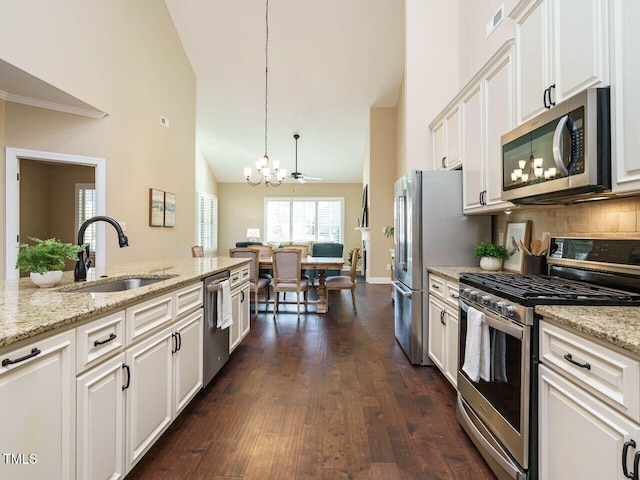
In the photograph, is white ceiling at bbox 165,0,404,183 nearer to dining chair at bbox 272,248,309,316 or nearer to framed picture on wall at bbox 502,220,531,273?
dining chair at bbox 272,248,309,316

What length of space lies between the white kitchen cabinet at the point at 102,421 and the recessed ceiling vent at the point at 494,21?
377 cm

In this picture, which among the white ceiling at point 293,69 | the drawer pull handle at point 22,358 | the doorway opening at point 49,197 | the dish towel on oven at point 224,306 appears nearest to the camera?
the drawer pull handle at point 22,358

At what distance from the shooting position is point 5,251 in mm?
3633

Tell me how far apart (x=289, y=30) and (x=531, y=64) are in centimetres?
468

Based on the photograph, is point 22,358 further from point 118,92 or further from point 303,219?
point 303,219

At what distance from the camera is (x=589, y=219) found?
6.34 feet

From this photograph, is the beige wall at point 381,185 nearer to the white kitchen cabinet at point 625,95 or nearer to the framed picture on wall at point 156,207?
the framed picture on wall at point 156,207

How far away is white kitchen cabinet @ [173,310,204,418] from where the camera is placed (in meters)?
1.95

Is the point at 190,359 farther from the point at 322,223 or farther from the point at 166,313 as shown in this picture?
the point at 322,223

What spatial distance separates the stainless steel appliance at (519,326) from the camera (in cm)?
139

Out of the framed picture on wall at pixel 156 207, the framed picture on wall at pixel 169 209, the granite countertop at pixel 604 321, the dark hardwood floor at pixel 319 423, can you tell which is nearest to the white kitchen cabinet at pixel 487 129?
the granite countertop at pixel 604 321

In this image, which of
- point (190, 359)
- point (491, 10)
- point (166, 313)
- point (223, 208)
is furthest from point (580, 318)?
point (223, 208)

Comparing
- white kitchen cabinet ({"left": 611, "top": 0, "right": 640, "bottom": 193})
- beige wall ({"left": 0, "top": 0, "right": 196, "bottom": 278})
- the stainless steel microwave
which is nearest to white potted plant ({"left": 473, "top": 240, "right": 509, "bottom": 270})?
the stainless steel microwave

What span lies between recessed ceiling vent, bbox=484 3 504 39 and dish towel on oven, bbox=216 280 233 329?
3263 mm
